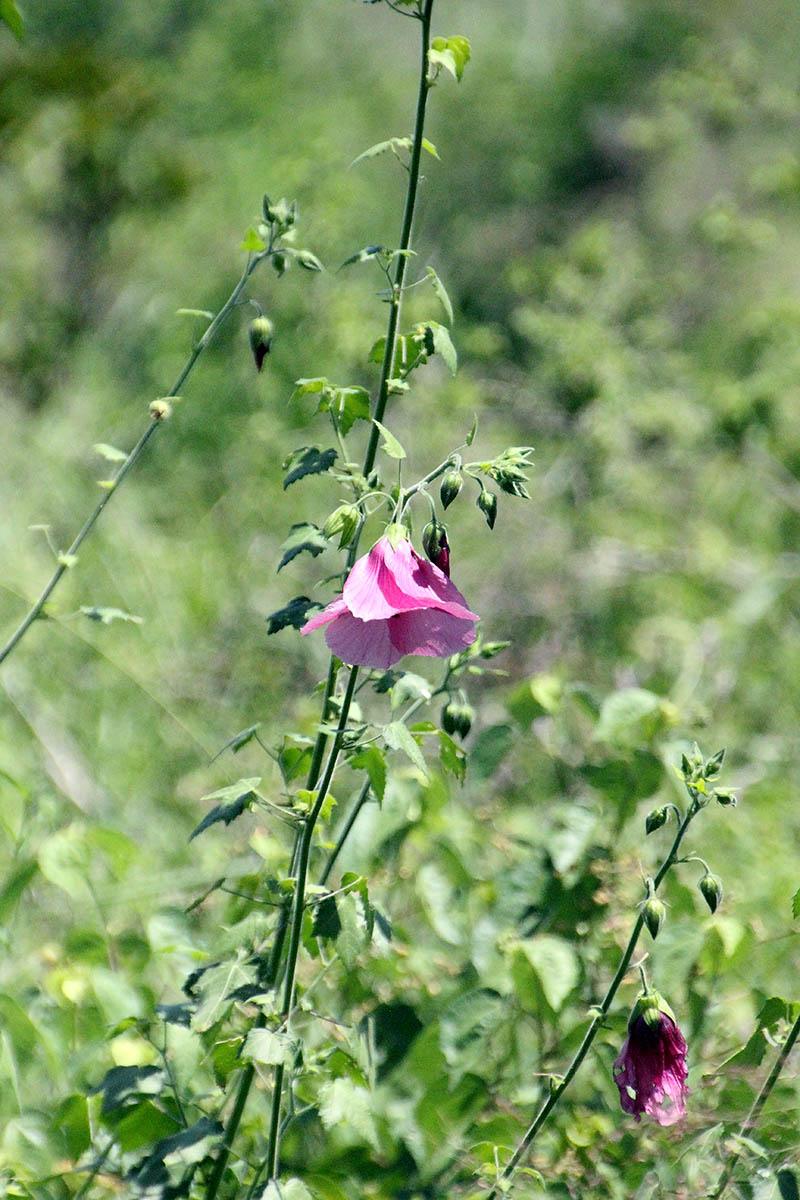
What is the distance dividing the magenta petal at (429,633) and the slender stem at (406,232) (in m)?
0.18

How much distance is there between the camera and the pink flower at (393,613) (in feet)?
3.32

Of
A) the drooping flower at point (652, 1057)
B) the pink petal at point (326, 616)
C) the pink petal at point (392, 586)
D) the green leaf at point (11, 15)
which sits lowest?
the drooping flower at point (652, 1057)

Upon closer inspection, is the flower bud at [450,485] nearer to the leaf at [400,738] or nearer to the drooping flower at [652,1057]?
the leaf at [400,738]

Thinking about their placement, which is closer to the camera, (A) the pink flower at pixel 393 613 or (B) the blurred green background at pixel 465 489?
(A) the pink flower at pixel 393 613

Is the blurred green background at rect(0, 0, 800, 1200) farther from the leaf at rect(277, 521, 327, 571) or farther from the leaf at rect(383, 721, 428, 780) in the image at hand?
the leaf at rect(383, 721, 428, 780)

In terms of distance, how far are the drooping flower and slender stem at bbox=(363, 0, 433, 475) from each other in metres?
Answer: 0.60

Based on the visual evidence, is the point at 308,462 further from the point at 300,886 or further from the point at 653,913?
the point at 653,913

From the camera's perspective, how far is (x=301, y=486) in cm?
362

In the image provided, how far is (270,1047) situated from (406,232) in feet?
2.56

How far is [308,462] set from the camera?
119 cm

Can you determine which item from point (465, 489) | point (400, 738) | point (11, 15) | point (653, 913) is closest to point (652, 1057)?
point (653, 913)

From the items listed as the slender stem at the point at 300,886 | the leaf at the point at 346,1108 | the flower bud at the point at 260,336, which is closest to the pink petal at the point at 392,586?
the slender stem at the point at 300,886

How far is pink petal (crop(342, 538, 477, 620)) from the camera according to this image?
1009mm

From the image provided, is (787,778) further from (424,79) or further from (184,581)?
(424,79)
